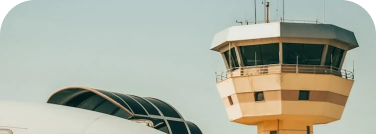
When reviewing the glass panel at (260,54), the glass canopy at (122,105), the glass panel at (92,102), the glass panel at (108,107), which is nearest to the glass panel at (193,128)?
the glass canopy at (122,105)

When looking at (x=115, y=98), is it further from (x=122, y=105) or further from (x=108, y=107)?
(x=122, y=105)

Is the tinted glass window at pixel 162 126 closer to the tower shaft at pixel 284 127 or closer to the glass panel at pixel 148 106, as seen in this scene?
the glass panel at pixel 148 106

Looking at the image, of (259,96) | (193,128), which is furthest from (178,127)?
(259,96)

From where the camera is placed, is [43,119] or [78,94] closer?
[43,119]

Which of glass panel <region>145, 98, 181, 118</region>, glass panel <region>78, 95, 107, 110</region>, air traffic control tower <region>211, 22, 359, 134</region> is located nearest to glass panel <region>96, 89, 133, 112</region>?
glass panel <region>78, 95, 107, 110</region>

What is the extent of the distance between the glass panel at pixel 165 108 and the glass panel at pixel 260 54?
317 inches

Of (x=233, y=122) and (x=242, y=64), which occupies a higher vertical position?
(x=242, y=64)

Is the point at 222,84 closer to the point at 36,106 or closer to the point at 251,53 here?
the point at 251,53

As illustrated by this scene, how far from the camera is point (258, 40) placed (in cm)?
6681

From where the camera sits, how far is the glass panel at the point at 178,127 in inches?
2535

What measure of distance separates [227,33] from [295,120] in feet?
34.6

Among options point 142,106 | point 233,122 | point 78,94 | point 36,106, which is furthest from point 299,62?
point 36,106

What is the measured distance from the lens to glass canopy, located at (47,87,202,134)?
201 feet

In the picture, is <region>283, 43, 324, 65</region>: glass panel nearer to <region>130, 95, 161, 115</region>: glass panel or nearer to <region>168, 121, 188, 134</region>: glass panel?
<region>168, 121, 188, 134</region>: glass panel
